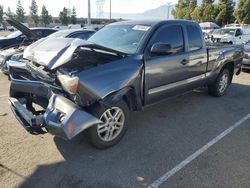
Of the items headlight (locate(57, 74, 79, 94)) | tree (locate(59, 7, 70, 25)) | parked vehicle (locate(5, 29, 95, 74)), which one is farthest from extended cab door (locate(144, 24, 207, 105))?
tree (locate(59, 7, 70, 25))

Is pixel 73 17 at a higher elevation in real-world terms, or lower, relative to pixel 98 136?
higher

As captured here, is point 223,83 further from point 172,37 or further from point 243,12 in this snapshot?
point 243,12

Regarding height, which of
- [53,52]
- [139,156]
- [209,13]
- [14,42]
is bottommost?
[139,156]

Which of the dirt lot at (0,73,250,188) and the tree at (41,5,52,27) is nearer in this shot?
the dirt lot at (0,73,250,188)

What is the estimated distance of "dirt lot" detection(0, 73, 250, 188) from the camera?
3.18 m

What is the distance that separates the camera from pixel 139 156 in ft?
12.2

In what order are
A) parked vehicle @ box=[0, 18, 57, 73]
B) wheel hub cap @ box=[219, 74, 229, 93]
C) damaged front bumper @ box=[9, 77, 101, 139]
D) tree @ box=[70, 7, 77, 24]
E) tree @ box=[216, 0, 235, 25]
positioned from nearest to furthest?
damaged front bumper @ box=[9, 77, 101, 139] < wheel hub cap @ box=[219, 74, 229, 93] < parked vehicle @ box=[0, 18, 57, 73] < tree @ box=[216, 0, 235, 25] < tree @ box=[70, 7, 77, 24]

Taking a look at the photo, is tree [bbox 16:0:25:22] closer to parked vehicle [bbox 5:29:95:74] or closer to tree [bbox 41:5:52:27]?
tree [bbox 41:5:52:27]

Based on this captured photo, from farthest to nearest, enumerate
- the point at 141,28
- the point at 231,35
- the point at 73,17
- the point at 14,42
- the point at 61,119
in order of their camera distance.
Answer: the point at 73,17, the point at 231,35, the point at 14,42, the point at 141,28, the point at 61,119

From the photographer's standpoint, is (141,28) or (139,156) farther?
(141,28)

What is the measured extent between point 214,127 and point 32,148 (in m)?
3.04

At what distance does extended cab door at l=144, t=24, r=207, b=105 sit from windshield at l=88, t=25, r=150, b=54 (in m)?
0.24

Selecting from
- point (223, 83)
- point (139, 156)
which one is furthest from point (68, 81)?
point (223, 83)

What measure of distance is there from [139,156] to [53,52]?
1.82 metres
